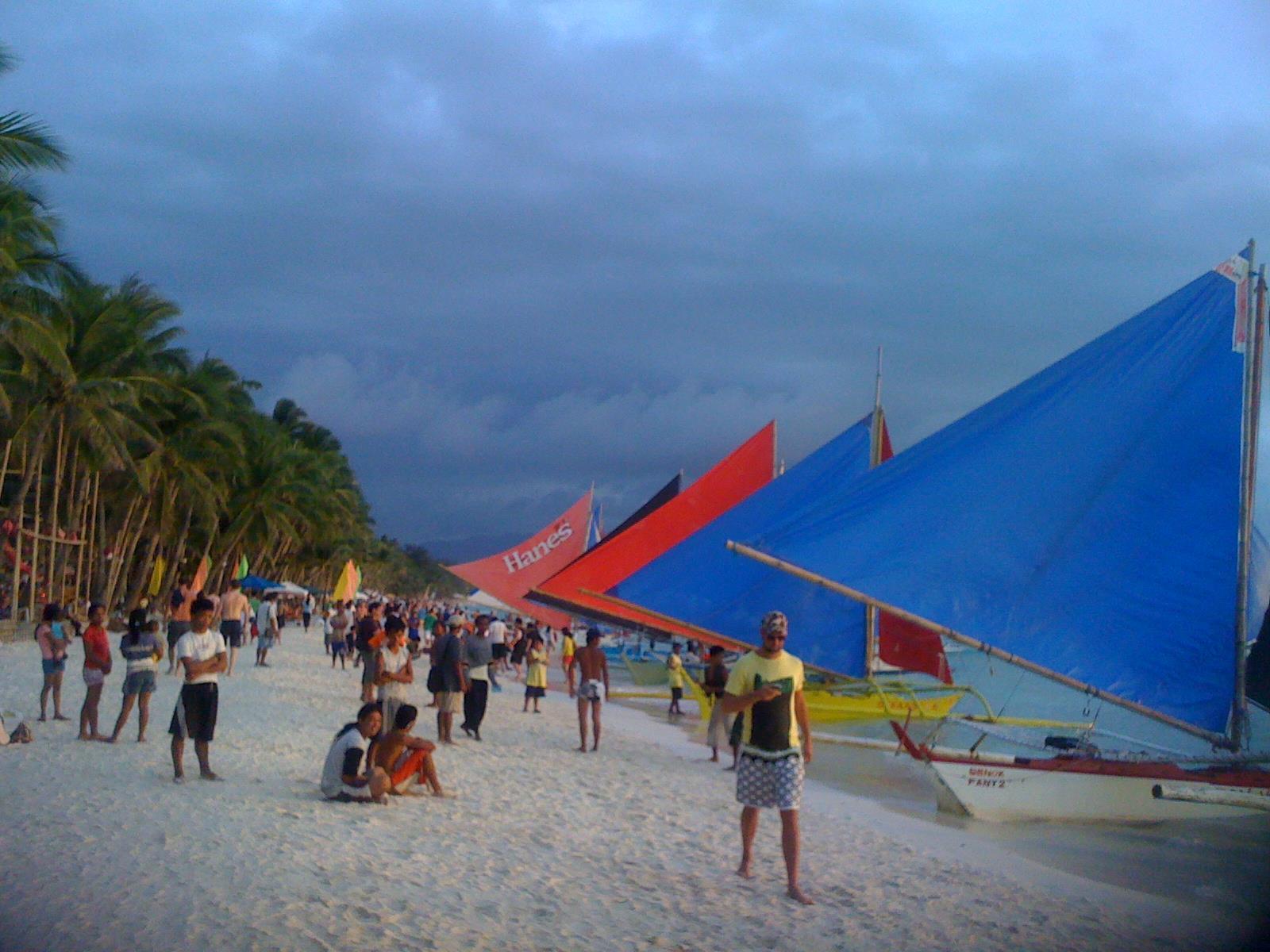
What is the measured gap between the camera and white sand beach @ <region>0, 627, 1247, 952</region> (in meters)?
5.82

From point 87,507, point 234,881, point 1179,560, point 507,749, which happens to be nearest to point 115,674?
point 507,749

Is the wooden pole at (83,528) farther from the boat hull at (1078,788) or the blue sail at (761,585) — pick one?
the boat hull at (1078,788)

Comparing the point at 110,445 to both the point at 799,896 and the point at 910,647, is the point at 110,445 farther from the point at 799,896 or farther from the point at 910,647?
the point at 799,896

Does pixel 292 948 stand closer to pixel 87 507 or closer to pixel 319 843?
pixel 319 843

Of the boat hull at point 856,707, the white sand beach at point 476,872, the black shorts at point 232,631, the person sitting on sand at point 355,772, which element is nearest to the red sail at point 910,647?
the boat hull at point 856,707

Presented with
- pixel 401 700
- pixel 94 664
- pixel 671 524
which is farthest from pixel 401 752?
pixel 671 524

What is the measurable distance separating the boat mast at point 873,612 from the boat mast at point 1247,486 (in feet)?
23.6

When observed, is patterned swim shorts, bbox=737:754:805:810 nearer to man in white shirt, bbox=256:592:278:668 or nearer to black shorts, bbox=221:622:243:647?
black shorts, bbox=221:622:243:647

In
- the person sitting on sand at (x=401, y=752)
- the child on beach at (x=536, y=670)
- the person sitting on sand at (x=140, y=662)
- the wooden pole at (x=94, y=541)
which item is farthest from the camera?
the wooden pole at (x=94, y=541)

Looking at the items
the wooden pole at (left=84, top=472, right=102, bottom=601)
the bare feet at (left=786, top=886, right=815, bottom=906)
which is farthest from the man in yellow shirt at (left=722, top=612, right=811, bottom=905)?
the wooden pole at (left=84, top=472, right=102, bottom=601)

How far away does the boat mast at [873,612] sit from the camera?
1866cm

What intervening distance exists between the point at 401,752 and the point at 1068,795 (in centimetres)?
655

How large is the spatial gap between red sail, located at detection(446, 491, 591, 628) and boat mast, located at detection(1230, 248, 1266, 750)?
23549 millimetres

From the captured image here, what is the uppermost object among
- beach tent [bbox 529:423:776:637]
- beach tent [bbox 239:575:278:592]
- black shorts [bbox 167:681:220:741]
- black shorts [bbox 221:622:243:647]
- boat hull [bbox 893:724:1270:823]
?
beach tent [bbox 529:423:776:637]
